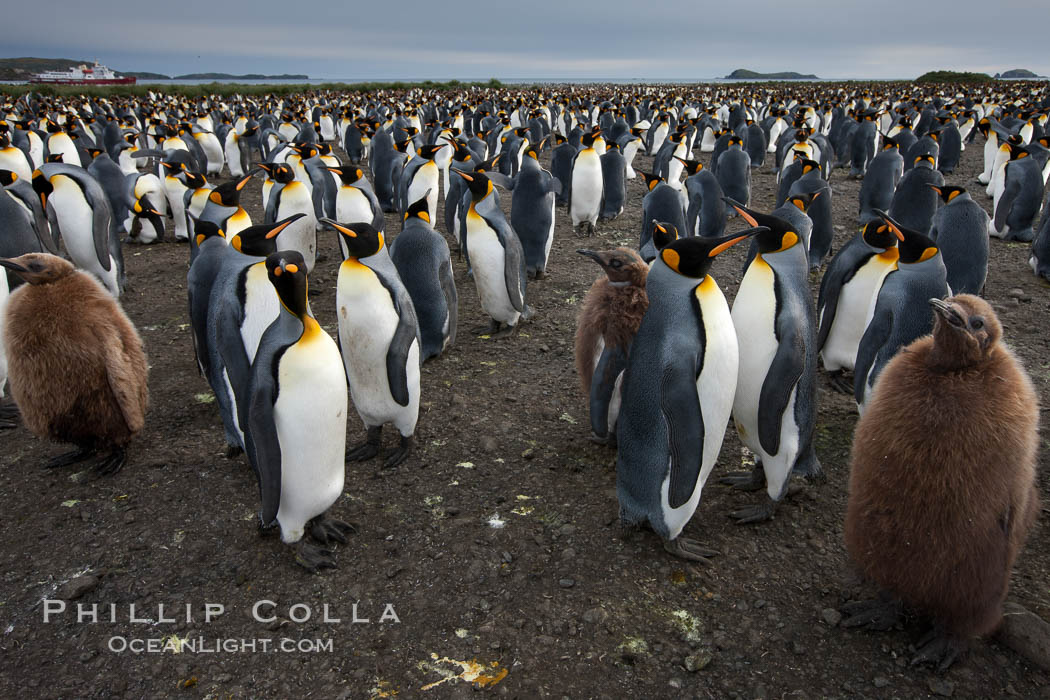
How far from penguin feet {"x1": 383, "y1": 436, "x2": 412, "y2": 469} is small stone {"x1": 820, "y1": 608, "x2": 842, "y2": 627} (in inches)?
86.8

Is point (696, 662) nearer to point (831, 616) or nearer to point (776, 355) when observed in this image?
point (831, 616)

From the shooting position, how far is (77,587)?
2.60 metres

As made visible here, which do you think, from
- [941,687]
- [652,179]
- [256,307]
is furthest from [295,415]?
[652,179]

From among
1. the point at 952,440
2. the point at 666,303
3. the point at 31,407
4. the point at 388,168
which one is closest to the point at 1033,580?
the point at 952,440

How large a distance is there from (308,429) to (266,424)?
17cm

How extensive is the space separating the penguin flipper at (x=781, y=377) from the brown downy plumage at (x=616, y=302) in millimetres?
696

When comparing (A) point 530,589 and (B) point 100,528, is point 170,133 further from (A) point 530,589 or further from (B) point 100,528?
(A) point 530,589

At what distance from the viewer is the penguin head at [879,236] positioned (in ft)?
13.1

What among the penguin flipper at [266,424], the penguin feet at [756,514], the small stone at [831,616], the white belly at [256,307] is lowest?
the small stone at [831,616]

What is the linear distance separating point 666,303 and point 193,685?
2.18m

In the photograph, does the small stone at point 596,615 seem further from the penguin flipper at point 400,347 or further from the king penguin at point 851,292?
the king penguin at point 851,292

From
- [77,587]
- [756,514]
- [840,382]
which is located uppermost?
[840,382]

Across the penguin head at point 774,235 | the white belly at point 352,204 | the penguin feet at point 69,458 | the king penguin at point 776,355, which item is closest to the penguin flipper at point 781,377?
the king penguin at point 776,355

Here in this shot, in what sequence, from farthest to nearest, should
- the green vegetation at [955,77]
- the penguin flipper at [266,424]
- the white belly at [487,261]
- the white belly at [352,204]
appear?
the green vegetation at [955,77], the white belly at [352,204], the white belly at [487,261], the penguin flipper at [266,424]
